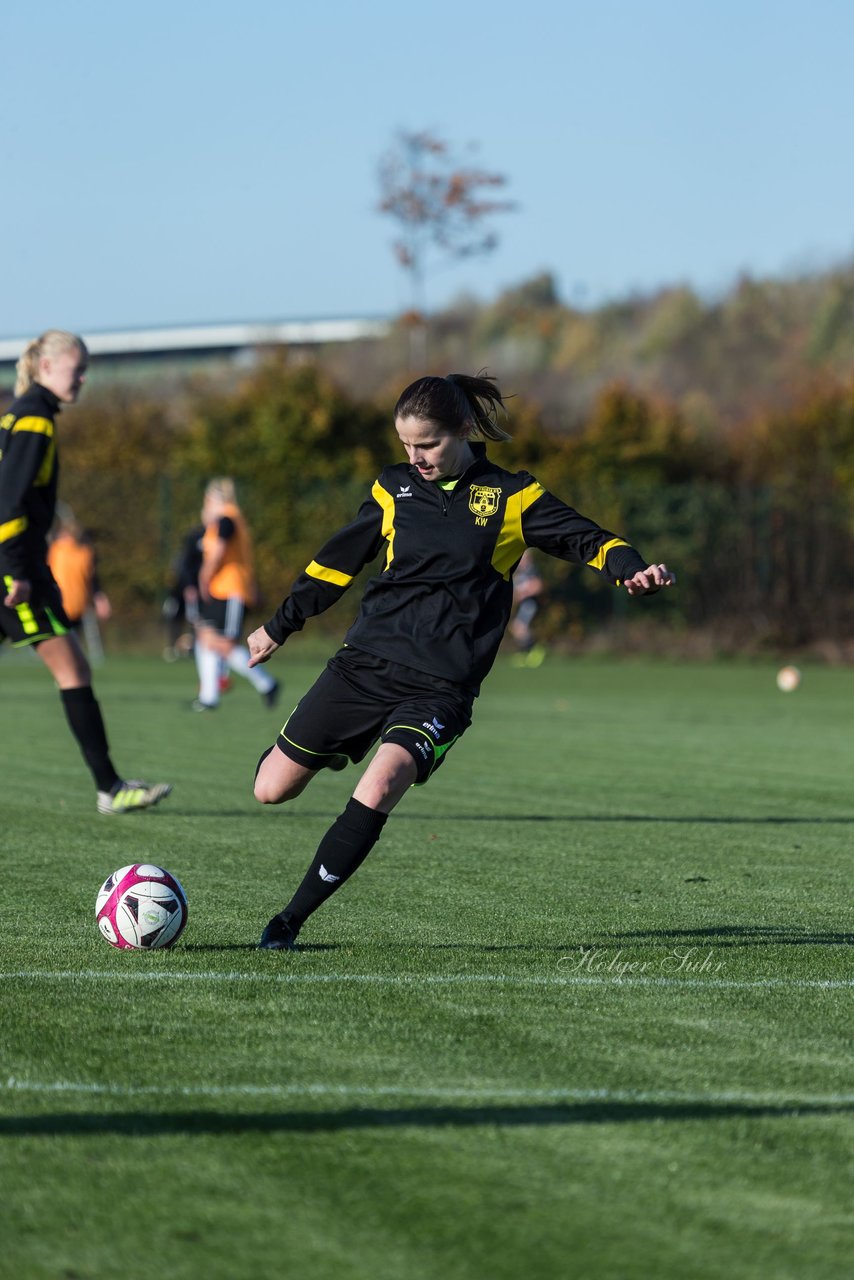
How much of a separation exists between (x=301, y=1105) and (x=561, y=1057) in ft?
2.48

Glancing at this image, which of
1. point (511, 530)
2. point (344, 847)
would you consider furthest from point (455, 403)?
point (344, 847)

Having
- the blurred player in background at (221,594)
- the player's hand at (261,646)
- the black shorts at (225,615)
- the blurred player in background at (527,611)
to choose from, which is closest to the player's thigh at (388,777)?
the player's hand at (261,646)

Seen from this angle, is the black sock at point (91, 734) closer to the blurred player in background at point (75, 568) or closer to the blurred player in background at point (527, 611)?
the blurred player in background at point (75, 568)

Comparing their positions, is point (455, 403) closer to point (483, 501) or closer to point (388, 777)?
point (483, 501)

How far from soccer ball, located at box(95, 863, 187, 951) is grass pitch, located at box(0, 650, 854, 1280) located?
12 cm

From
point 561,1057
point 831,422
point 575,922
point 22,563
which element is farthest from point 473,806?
point 831,422

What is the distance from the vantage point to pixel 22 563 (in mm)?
8562

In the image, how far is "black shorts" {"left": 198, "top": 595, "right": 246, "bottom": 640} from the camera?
1703 cm

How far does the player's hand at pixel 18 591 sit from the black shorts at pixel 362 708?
3.02 meters

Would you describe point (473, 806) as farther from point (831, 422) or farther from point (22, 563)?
point (831, 422)

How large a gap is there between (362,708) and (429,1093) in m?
2.01

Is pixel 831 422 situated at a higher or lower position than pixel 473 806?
higher

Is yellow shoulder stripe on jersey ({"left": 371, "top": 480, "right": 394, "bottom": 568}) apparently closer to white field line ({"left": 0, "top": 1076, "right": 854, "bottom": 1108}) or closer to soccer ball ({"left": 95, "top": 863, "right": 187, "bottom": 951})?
soccer ball ({"left": 95, "top": 863, "right": 187, "bottom": 951})

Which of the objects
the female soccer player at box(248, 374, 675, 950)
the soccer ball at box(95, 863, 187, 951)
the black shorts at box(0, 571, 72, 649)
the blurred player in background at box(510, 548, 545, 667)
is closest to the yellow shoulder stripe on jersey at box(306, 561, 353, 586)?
the female soccer player at box(248, 374, 675, 950)
